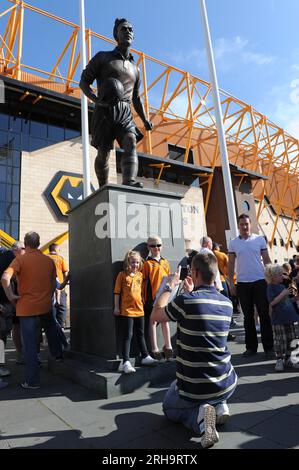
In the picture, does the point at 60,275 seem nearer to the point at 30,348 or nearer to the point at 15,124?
the point at 30,348

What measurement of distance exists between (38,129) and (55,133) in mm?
813

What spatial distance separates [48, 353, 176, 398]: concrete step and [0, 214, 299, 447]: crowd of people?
92 mm

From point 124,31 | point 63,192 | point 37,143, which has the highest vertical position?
point 37,143

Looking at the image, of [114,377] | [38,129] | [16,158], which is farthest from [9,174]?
[114,377]

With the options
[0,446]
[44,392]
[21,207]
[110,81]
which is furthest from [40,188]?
[0,446]

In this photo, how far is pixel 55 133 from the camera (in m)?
16.3

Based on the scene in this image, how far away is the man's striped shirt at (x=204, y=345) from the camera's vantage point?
2.13 meters

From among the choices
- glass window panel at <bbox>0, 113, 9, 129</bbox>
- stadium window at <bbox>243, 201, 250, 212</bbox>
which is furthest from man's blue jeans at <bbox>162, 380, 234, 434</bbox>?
stadium window at <bbox>243, 201, 250, 212</bbox>

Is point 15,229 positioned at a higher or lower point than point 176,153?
lower

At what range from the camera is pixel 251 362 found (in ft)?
13.0

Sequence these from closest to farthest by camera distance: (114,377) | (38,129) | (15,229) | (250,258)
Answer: (114,377), (250,258), (15,229), (38,129)

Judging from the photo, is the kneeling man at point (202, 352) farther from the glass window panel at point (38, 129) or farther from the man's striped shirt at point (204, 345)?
the glass window panel at point (38, 129)

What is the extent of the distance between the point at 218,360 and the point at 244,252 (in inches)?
101
